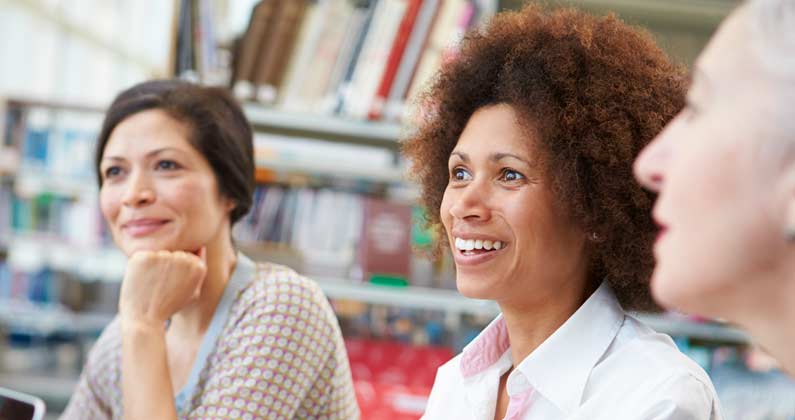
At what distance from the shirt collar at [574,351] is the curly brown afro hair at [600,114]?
0.19ft

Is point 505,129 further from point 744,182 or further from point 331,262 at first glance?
point 331,262

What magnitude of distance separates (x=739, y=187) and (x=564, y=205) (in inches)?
22.3

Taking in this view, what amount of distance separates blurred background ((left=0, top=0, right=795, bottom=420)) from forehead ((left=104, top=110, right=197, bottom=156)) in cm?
72

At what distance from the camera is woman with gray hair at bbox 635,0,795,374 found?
0.67m

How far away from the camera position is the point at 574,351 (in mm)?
1229

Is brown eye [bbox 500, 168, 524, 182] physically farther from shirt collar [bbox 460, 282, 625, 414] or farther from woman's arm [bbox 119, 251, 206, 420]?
woman's arm [bbox 119, 251, 206, 420]

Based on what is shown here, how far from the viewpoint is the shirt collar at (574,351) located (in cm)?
119

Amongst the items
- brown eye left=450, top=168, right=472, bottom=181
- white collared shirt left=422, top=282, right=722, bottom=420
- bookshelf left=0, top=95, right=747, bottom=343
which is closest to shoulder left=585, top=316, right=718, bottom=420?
white collared shirt left=422, top=282, right=722, bottom=420

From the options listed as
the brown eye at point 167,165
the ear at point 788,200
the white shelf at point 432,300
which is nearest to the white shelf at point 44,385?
the white shelf at point 432,300

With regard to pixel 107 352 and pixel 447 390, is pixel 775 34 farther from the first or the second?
pixel 107 352

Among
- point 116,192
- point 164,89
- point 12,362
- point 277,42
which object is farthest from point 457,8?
point 12,362

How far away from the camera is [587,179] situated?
4.16 ft

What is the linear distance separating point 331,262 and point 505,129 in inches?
55.5

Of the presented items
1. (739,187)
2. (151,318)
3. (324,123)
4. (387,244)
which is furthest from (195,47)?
(739,187)
